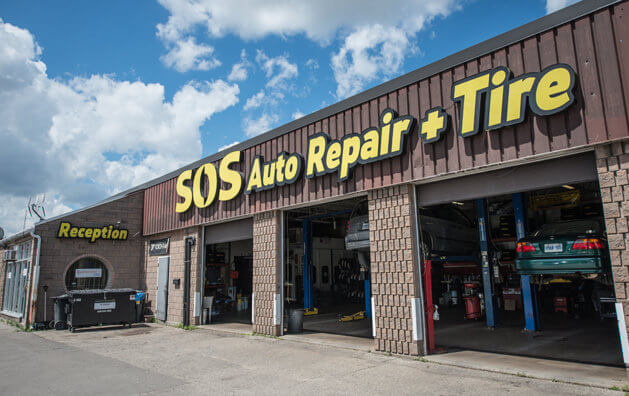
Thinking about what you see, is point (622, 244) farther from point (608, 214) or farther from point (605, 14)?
point (605, 14)

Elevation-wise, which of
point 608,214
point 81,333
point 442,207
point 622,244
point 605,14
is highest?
point 605,14

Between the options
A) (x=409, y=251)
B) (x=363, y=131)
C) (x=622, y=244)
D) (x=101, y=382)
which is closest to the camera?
(x=622, y=244)

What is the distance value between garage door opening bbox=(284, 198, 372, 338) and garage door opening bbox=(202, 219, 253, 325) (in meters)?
1.90

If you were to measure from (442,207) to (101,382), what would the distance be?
1056 cm

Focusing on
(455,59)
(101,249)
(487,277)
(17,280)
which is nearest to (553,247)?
(455,59)

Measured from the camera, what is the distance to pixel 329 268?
23.6 m

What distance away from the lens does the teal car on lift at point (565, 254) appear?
250 inches

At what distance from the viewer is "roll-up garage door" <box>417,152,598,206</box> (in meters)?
6.17

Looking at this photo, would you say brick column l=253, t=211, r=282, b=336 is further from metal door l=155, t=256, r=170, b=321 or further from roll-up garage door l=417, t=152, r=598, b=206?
metal door l=155, t=256, r=170, b=321

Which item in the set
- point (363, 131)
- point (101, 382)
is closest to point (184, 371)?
point (101, 382)

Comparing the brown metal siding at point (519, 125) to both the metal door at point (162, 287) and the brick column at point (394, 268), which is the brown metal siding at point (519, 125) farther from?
the metal door at point (162, 287)

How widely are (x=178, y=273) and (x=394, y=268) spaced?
920cm

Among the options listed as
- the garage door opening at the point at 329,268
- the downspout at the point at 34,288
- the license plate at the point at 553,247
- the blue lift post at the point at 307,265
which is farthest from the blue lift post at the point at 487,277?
the downspout at the point at 34,288

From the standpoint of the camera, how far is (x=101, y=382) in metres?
6.54
